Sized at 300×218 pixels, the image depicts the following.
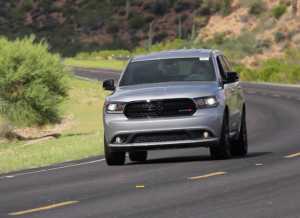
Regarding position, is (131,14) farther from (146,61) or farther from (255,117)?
(146,61)

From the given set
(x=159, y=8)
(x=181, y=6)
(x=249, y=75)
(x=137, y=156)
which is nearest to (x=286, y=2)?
(x=249, y=75)

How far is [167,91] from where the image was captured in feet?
36.2

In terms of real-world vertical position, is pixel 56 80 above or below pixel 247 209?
below

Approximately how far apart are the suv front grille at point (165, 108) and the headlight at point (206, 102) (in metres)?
0.09

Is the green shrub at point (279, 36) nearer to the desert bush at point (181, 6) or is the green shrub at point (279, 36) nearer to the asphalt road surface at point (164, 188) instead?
the desert bush at point (181, 6)

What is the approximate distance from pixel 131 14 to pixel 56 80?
293ft

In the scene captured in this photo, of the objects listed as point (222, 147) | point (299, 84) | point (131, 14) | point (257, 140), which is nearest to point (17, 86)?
point (257, 140)

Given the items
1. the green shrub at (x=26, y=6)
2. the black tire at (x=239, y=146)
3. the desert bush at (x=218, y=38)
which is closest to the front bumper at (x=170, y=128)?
the black tire at (x=239, y=146)

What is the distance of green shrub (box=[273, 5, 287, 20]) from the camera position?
230 feet

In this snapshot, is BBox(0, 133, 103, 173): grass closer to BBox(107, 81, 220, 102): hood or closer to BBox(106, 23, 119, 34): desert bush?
BBox(107, 81, 220, 102): hood

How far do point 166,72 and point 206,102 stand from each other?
1.54 m

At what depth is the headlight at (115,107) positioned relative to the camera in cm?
1105

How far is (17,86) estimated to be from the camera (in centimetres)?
2602

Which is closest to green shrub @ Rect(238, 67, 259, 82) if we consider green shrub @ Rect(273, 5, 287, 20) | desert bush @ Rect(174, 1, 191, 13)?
green shrub @ Rect(273, 5, 287, 20)
